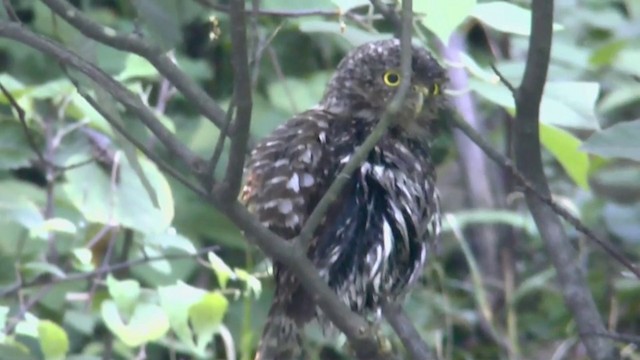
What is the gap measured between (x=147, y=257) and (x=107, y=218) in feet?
0.45

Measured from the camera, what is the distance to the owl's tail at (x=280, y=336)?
8.82ft

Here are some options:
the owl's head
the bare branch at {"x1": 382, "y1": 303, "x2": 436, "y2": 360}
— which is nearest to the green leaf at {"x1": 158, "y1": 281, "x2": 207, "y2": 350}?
the bare branch at {"x1": 382, "y1": 303, "x2": 436, "y2": 360}

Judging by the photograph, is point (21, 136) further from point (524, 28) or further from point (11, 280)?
point (524, 28)

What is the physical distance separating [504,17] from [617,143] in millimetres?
508

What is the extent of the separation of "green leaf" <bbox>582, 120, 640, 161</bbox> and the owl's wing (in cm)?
76

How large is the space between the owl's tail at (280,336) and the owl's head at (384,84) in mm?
559

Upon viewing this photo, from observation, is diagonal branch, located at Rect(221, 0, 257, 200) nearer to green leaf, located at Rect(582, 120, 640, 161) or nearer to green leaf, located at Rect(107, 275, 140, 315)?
green leaf, located at Rect(582, 120, 640, 161)

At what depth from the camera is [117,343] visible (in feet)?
12.6

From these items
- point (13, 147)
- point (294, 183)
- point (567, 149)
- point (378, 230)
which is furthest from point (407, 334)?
point (13, 147)

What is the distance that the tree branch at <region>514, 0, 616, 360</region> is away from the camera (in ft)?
7.55

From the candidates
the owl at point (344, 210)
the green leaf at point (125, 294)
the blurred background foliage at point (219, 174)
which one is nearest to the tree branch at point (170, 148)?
the blurred background foliage at point (219, 174)

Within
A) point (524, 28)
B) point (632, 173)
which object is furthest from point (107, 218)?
point (632, 173)

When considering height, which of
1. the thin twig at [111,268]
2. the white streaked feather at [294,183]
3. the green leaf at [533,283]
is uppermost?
the white streaked feather at [294,183]

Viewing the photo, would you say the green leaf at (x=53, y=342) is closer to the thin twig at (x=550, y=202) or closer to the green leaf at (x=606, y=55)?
the thin twig at (x=550, y=202)
